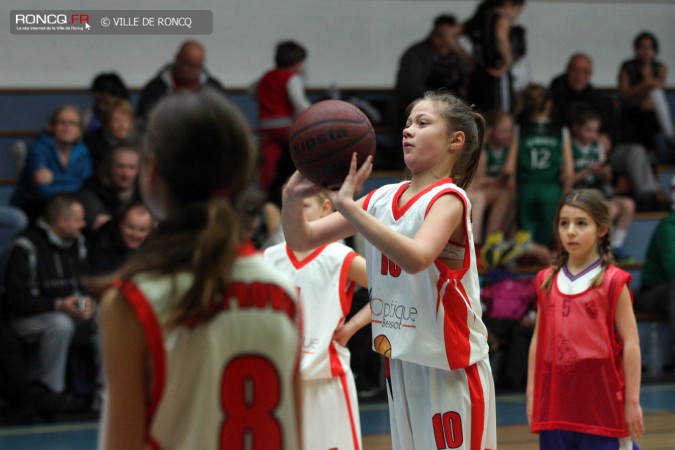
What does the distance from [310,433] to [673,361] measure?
229 inches

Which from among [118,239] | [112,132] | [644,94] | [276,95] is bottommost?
[118,239]

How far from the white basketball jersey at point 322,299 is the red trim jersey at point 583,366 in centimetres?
91

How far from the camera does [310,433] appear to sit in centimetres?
403

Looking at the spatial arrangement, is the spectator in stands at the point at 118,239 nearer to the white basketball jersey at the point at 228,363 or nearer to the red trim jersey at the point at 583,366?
the red trim jersey at the point at 583,366

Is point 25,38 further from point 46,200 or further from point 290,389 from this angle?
point 290,389

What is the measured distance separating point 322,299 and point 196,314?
2328mm

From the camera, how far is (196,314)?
1854 millimetres

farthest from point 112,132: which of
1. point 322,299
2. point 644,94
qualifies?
point 644,94

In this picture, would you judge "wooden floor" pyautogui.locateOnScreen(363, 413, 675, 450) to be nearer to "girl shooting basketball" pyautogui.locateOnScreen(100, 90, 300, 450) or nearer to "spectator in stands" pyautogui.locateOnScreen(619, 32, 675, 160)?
"girl shooting basketball" pyautogui.locateOnScreen(100, 90, 300, 450)

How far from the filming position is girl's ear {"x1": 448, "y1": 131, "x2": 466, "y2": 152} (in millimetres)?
3395

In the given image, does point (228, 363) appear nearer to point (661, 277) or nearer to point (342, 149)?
point (342, 149)

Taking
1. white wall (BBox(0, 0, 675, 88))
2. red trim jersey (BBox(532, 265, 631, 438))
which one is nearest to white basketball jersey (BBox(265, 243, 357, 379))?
red trim jersey (BBox(532, 265, 631, 438))

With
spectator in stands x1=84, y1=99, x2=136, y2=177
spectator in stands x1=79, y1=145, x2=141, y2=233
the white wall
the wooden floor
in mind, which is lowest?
the wooden floor

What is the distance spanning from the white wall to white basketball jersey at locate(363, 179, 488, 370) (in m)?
6.57
